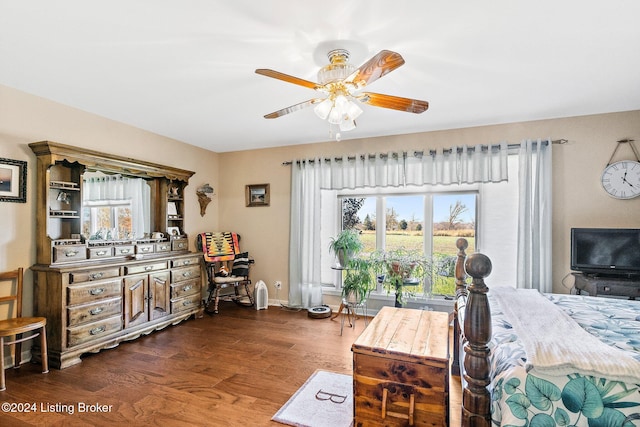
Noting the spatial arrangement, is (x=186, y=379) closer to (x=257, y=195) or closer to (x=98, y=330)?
(x=98, y=330)

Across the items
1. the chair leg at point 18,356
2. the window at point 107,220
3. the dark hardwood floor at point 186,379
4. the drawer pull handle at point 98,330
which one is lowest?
the dark hardwood floor at point 186,379

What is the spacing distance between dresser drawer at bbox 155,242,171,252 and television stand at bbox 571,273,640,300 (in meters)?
4.67

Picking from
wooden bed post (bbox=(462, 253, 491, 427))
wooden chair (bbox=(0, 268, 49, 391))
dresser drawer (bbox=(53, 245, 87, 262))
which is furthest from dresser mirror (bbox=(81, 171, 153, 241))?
wooden bed post (bbox=(462, 253, 491, 427))

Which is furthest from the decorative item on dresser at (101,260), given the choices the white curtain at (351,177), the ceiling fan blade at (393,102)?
the ceiling fan blade at (393,102)

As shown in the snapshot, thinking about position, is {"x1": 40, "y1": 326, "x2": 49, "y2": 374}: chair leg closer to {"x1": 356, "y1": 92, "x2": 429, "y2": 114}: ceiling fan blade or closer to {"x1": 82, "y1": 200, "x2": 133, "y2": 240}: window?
{"x1": 82, "y1": 200, "x2": 133, "y2": 240}: window

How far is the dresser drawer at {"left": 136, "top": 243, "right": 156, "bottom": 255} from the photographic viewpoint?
3.76 metres

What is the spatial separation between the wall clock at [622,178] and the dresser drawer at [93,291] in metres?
5.18

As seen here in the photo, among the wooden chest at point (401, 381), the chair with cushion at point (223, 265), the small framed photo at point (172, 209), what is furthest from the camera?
the chair with cushion at point (223, 265)

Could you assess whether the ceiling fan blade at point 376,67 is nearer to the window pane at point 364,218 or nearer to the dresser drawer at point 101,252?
the window pane at point 364,218

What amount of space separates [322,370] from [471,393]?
175 centimetres

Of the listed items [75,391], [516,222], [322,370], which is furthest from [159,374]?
[516,222]

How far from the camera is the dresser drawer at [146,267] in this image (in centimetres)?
349

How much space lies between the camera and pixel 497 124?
12.5ft

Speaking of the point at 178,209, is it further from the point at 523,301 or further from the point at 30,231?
the point at 523,301
